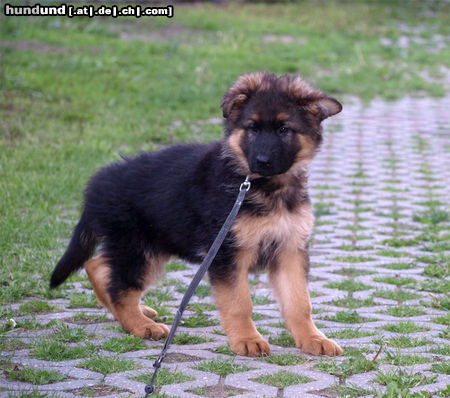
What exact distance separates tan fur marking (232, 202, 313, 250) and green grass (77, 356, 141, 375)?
84 centimetres

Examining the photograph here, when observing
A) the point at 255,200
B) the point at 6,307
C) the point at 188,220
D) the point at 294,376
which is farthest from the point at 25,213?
the point at 294,376

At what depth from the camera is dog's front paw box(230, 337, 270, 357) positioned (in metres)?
3.85

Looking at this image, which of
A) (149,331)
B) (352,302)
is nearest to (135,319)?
(149,331)

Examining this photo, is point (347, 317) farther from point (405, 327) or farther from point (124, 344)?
point (124, 344)

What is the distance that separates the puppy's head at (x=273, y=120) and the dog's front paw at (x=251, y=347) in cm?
88

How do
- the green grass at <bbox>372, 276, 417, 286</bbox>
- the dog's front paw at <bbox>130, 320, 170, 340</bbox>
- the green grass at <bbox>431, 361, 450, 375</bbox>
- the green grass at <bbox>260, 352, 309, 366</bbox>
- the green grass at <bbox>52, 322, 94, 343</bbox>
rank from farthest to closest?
the green grass at <bbox>372, 276, 417, 286</bbox> < the dog's front paw at <bbox>130, 320, 170, 340</bbox> < the green grass at <bbox>52, 322, 94, 343</bbox> < the green grass at <bbox>260, 352, 309, 366</bbox> < the green grass at <bbox>431, 361, 450, 375</bbox>

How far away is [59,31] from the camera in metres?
14.7

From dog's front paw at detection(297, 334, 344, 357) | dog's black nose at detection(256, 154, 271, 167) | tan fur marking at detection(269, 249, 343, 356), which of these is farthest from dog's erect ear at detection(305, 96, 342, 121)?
dog's front paw at detection(297, 334, 344, 357)

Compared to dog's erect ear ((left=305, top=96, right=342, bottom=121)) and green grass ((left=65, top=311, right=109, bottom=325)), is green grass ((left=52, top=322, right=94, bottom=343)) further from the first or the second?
Answer: dog's erect ear ((left=305, top=96, right=342, bottom=121))

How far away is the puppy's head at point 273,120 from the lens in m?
3.88

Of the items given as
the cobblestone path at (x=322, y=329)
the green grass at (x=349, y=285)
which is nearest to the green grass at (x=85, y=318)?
the cobblestone path at (x=322, y=329)

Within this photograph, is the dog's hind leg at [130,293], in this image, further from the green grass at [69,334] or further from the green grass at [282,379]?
the green grass at [282,379]

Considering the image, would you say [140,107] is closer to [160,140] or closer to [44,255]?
[160,140]

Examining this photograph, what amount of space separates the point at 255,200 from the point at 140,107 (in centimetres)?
664
